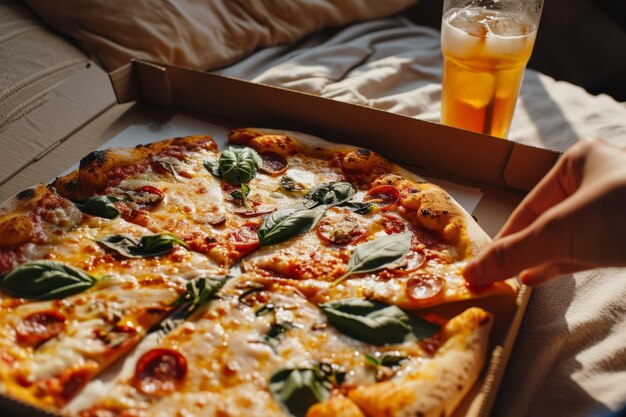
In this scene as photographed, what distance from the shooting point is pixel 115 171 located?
1874mm

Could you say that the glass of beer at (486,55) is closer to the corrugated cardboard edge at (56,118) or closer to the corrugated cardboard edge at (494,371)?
the corrugated cardboard edge at (494,371)

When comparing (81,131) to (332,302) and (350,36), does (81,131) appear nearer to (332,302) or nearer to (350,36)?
(332,302)

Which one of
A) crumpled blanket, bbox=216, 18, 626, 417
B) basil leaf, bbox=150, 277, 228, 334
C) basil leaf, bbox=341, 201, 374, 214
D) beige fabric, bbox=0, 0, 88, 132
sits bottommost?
crumpled blanket, bbox=216, 18, 626, 417

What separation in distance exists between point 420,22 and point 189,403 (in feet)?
10.1

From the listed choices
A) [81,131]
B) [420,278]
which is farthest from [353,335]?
[81,131]

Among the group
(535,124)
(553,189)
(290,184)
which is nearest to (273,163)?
(290,184)

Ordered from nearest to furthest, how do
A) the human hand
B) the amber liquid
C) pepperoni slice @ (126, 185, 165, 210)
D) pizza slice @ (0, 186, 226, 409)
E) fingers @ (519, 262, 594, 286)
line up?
the human hand, fingers @ (519, 262, 594, 286), pizza slice @ (0, 186, 226, 409), pepperoni slice @ (126, 185, 165, 210), the amber liquid

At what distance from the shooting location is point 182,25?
2699mm

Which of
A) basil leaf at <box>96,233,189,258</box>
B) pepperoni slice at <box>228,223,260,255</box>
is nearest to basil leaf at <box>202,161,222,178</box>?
pepperoni slice at <box>228,223,260,255</box>

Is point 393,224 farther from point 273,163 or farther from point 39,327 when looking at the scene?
point 39,327

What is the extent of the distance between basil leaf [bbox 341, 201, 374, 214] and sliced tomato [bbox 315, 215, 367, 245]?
0.13ft

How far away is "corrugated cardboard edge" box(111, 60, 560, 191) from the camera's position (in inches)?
75.9

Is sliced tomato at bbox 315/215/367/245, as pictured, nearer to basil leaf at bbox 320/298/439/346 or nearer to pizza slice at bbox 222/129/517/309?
pizza slice at bbox 222/129/517/309

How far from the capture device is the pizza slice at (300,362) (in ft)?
4.00
